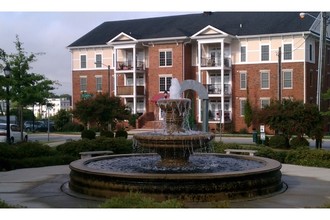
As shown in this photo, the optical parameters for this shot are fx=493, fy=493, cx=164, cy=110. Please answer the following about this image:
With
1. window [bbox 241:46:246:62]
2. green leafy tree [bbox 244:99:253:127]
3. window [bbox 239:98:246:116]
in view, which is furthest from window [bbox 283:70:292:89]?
window [bbox 241:46:246:62]

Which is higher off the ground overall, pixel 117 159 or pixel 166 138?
pixel 166 138

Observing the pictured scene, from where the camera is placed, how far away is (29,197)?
11.2 meters

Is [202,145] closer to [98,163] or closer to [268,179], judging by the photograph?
[268,179]

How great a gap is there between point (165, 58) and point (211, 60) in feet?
16.2

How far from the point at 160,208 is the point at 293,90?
4152 centimetres

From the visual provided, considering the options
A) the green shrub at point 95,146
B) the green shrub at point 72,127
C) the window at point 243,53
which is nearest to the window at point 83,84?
the green shrub at point 72,127

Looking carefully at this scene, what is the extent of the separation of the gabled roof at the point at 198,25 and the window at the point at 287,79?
3.95 meters

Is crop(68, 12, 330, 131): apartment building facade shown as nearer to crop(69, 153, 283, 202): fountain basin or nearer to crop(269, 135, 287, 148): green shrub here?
crop(269, 135, 287, 148): green shrub

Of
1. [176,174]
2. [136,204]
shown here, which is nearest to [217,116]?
[176,174]

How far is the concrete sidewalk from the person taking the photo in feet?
34.0

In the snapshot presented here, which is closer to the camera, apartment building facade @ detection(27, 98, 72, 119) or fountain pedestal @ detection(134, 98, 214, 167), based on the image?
fountain pedestal @ detection(134, 98, 214, 167)

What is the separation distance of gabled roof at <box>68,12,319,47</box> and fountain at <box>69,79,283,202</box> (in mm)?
35348

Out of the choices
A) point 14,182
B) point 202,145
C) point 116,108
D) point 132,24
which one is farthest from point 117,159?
point 132,24

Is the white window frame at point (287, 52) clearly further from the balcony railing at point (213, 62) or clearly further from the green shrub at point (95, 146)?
the green shrub at point (95, 146)
